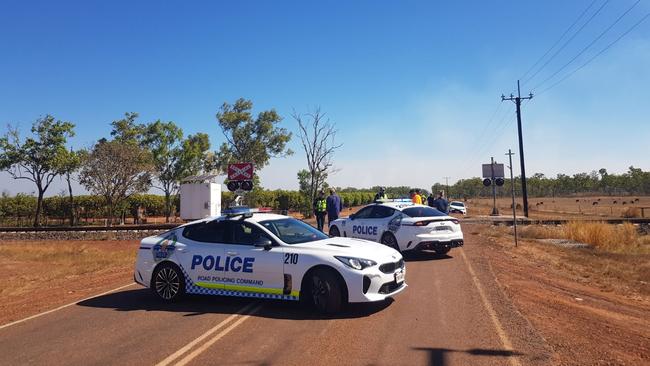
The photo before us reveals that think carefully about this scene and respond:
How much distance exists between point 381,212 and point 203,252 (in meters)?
6.64

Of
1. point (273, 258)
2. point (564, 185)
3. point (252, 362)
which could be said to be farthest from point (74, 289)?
point (564, 185)

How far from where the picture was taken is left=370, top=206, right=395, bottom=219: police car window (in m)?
13.7

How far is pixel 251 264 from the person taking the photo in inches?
310

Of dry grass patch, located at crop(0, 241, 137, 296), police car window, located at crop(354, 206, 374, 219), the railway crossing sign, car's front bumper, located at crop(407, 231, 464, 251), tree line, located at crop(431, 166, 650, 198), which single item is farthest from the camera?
tree line, located at crop(431, 166, 650, 198)

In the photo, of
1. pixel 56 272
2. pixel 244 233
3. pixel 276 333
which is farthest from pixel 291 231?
pixel 56 272

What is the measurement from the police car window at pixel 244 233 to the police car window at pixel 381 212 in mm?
6092

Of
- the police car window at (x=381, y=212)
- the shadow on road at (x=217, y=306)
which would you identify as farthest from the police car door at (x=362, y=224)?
the shadow on road at (x=217, y=306)

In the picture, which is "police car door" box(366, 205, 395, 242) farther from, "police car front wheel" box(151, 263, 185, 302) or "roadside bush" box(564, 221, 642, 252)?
"roadside bush" box(564, 221, 642, 252)

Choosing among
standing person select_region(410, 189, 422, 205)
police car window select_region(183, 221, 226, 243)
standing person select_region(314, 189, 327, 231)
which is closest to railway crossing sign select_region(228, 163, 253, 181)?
standing person select_region(314, 189, 327, 231)

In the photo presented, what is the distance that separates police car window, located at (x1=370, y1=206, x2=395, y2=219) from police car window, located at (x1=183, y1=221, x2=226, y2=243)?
6.16m

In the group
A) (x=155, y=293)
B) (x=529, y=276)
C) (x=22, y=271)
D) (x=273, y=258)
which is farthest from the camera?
(x=22, y=271)

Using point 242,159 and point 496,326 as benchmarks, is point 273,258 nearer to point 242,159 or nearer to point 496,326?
point 496,326

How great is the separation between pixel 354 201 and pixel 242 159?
3779 centimetres

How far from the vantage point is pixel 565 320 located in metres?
7.00
